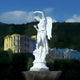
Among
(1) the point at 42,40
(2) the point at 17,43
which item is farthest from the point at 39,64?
(2) the point at 17,43

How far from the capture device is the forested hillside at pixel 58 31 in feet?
88.9

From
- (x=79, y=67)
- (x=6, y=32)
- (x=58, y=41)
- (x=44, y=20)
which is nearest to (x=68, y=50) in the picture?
(x=58, y=41)

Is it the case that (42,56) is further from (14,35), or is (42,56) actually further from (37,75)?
(14,35)

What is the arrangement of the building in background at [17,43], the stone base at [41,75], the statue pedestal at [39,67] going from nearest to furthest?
the stone base at [41,75] < the statue pedestal at [39,67] < the building in background at [17,43]

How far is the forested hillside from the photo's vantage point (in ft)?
88.9

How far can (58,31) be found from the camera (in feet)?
102

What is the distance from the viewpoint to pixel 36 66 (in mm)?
9992

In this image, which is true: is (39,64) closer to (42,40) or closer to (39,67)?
(39,67)

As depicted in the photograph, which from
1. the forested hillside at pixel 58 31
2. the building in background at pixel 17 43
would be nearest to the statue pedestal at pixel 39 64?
the forested hillside at pixel 58 31

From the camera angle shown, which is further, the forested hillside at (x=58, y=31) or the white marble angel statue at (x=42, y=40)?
the forested hillside at (x=58, y=31)

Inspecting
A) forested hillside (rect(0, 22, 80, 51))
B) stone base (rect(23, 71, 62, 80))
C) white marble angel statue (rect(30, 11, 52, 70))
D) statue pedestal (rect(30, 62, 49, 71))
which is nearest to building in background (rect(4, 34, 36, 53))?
forested hillside (rect(0, 22, 80, 51))

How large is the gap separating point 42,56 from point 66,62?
7238 mm

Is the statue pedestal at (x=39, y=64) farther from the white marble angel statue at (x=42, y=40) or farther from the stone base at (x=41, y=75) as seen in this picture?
the stone base at (x=41, y=75)

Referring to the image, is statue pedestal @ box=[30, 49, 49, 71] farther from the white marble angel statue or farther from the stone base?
the stone base
